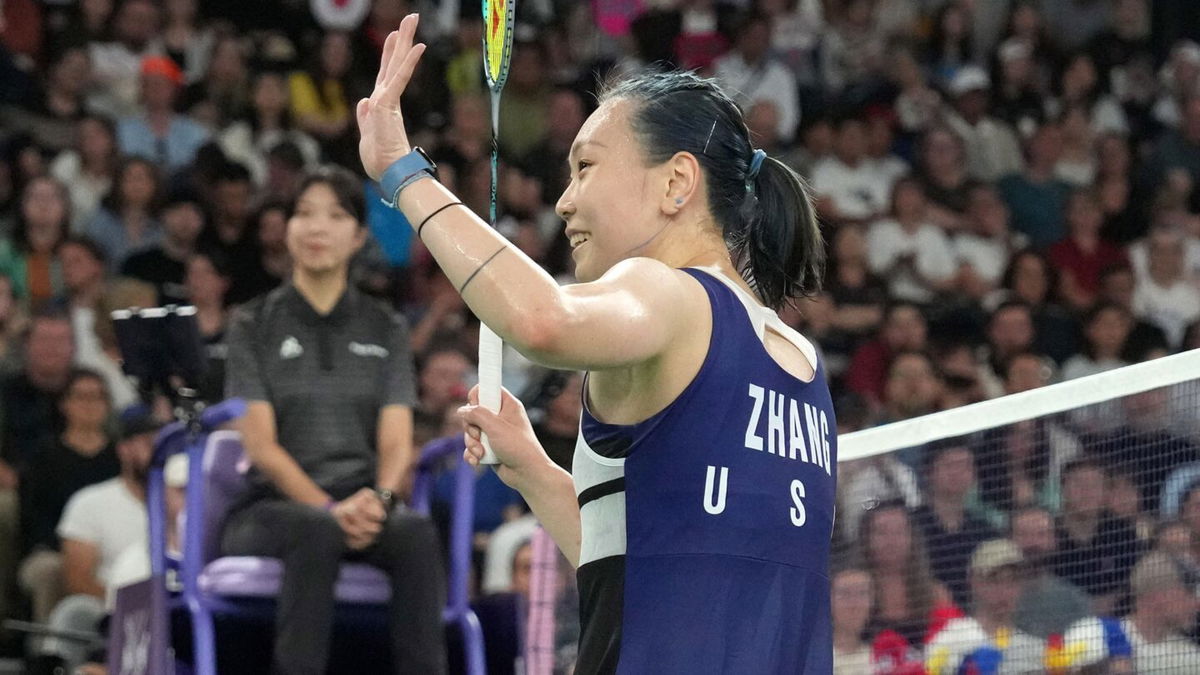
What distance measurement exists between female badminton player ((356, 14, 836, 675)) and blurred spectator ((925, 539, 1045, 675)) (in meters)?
1.82

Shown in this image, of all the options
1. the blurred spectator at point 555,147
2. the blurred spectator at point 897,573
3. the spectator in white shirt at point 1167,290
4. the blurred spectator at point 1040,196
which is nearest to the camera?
the blurred spectator at point 897,573

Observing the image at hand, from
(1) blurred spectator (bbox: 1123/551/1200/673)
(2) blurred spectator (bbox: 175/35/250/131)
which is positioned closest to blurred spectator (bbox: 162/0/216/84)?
(2) blurred spectator (bbox: 175/35/250/131)

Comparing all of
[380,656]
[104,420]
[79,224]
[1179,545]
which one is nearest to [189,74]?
[79,224]

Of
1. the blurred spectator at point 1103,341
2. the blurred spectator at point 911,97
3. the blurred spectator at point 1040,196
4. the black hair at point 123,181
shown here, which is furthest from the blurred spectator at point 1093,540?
the blurred spectator at point 911,97

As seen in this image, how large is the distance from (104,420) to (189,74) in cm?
330

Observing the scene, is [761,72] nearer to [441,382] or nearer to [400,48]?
[441,382]

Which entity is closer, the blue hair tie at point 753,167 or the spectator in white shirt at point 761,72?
the blue hair tie at point 753,167

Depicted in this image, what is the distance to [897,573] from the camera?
5188 mm

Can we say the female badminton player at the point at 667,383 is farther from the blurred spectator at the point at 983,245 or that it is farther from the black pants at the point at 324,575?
the blurred spectator at the point at 983,245

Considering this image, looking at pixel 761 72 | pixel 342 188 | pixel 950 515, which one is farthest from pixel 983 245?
pixel 950 515

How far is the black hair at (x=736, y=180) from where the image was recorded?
10.2ft

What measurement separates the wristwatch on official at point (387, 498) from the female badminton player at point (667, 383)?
Answer: 2837 mm

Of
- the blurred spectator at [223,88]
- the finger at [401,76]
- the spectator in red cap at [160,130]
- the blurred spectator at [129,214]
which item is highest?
the blurred spectator at [223,88]

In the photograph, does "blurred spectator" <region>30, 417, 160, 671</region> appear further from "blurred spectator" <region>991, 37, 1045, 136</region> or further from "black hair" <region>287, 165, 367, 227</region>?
"blurred spectator" <region>991, 37, 1045, 136</region>
